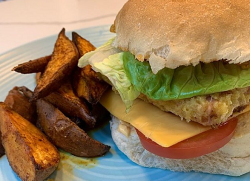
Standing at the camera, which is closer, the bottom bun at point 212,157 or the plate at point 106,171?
the bottom bun at point 212,157

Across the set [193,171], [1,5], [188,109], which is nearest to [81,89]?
[188,109]

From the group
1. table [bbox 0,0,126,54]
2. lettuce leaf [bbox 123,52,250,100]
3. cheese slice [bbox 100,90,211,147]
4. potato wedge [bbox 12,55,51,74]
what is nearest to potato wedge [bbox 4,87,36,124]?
potato wedge [bbox 12,55,51,74]

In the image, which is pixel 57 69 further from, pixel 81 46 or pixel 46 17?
pixel 46 17

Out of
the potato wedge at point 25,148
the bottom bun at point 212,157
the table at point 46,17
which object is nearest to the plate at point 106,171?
the bottom bun at point 212,157

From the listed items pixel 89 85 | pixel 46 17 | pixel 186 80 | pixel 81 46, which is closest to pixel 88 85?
pixel 89 85

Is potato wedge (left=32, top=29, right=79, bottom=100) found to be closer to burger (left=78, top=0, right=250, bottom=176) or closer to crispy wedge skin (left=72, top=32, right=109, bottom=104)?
crispy wedge skin (left=72, top=32, right=109, bottom=104)

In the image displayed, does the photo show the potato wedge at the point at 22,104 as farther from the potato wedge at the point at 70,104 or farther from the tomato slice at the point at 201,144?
the tomato slice at the point at 201,144

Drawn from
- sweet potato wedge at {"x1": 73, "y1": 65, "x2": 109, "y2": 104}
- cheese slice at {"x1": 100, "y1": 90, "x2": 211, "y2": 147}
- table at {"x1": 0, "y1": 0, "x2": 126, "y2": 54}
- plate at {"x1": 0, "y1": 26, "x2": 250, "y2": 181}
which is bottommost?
plate at {"x1": 0, "y1": 26, "x2": 250, "y2": 181}
